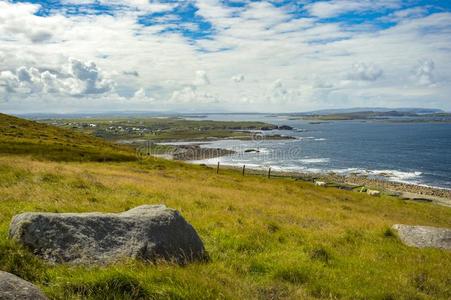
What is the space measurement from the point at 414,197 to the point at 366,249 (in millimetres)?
81233

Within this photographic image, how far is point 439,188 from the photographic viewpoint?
101 metres

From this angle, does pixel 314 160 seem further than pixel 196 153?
No

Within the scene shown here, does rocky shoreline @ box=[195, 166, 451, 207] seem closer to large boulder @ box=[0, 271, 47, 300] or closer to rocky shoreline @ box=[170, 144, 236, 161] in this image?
rocky shoreline @ box=[170, 144, 236, 161]

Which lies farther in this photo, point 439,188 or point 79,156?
point 439,188

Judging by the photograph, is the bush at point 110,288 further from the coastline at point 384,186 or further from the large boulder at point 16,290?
the coastline at point 384,186

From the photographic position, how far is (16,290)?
17.4 feet

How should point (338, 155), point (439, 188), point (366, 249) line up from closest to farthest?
point (366, 249)
point (439, 188)
point (338, 155)

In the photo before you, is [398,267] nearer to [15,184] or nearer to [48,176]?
[15,184]

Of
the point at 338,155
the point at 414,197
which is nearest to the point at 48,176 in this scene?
the point at 414,197

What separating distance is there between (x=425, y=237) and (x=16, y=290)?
50.0 feet

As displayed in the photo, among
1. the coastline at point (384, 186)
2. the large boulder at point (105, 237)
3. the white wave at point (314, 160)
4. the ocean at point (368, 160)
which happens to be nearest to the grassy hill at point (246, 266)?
the large boulder at point (105, 237)

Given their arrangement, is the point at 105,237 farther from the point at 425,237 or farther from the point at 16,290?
the point at 425,237

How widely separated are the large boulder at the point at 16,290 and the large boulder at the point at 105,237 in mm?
2477

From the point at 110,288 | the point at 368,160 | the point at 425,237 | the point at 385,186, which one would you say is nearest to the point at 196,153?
the point at 368,160
